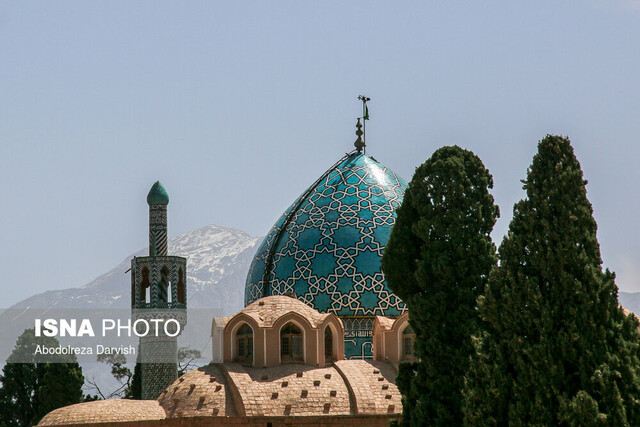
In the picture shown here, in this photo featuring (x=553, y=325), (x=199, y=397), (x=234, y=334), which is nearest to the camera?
(x=553, y=325)

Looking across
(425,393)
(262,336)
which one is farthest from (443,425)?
(262,336)

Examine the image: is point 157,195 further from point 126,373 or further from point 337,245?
point 126,373

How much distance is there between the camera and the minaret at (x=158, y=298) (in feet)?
110

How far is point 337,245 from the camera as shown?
32.0 meters

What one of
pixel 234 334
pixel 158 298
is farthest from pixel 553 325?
pixel 158 298

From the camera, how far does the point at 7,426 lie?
3797 cm

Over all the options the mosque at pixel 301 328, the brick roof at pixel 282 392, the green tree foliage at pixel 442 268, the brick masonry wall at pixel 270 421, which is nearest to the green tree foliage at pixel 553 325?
the green tree foliage at pixel 442 268

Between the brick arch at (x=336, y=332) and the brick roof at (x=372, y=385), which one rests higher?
the brick arch at (x=336, y=332)

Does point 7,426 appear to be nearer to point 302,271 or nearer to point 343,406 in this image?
point 302,271

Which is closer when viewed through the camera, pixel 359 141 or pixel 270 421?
pixel 270 421

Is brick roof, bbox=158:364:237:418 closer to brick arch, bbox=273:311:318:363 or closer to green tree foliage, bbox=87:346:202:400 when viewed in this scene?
brick arch, bbox=273:311:318:363

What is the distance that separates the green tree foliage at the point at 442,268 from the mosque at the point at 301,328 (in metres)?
3.40

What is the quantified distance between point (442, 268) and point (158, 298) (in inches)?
471

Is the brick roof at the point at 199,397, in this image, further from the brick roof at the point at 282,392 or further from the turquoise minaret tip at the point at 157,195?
the turquoise minaret tip at the point at 157,195
